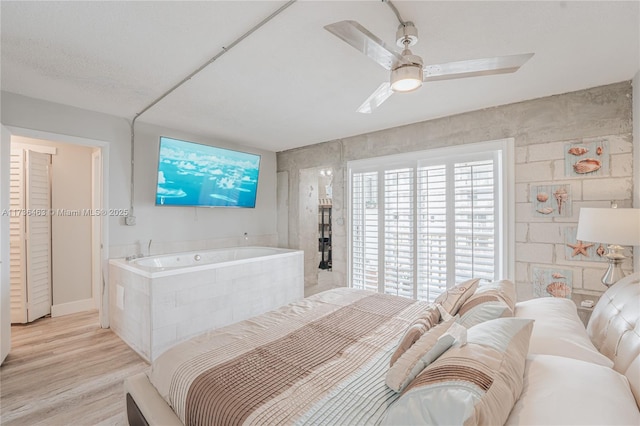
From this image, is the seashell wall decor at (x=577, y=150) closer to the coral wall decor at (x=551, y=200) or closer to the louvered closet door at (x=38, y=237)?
the coral wall decor at (x=551, y=200)

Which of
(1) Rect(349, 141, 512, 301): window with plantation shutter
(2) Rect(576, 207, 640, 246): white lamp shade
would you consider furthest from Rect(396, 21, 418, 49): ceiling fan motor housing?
(1) Rect(349, 141, 512, 301): window with plantation shutter

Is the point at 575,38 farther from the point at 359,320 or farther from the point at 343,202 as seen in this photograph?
the point at 343,202

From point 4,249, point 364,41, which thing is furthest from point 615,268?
point 4,249

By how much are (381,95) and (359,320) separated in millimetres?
1506

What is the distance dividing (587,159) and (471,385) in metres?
2.78

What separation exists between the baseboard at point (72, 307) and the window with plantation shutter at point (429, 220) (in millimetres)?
3667

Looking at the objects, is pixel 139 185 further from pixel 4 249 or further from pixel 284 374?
pixel 284 374

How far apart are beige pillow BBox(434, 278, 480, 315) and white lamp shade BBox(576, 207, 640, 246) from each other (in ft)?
3.27

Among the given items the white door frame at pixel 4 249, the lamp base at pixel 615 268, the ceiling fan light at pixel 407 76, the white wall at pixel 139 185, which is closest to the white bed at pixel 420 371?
the lamp base at pixel 615 268

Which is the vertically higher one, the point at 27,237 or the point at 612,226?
the point at 612,226

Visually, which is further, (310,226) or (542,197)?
(310,226)

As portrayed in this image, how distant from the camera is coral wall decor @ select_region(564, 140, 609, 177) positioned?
8.20 ft

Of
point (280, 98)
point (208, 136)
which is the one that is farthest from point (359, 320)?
point (208, 136)

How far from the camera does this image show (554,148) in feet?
8.90
